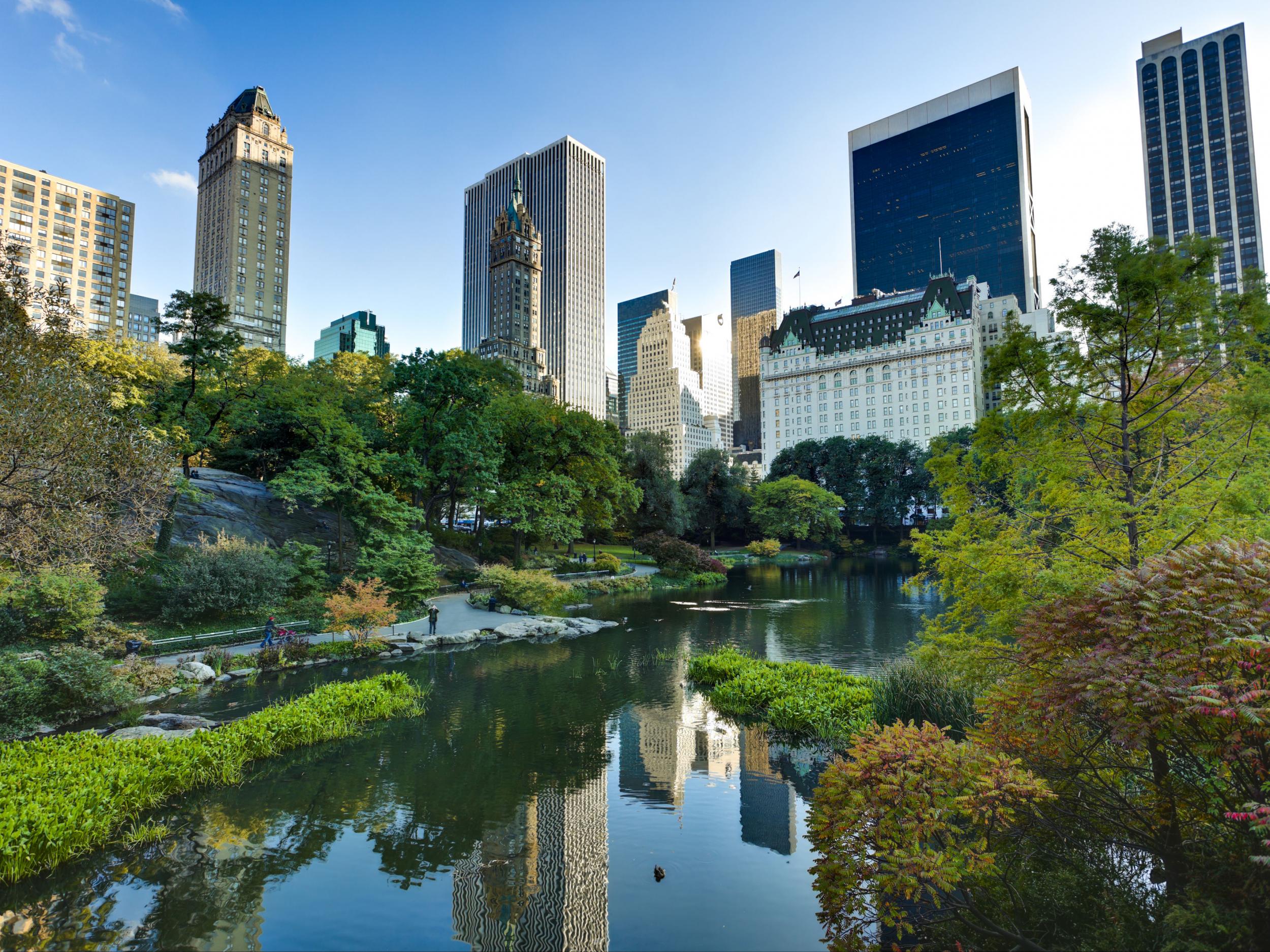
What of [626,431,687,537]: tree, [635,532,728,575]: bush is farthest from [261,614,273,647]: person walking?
[626,431,687,537]: tree

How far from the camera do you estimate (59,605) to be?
1678cm

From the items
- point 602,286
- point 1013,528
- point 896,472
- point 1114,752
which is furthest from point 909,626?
point 602,286

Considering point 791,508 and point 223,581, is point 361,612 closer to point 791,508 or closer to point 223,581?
point 223,581

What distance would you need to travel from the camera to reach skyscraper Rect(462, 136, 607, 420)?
6683 inches

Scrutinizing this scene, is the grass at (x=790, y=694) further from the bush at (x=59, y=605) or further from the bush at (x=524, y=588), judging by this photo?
the bush at (x=59, y=605)

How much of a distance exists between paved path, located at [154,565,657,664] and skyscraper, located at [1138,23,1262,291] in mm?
144396

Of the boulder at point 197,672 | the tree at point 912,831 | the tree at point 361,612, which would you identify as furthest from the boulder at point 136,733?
the tree at point 912,831

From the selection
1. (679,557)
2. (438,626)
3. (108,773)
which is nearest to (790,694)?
(108,773)

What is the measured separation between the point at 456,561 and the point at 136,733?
23.9 m

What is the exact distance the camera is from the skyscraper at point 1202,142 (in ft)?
380

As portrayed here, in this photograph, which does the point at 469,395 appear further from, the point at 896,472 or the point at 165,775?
the point at 896,472

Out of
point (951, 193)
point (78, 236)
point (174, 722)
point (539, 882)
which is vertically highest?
point (951, 193)

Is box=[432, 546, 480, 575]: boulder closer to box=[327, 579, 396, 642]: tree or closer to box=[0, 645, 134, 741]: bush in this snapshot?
box=[327, 579, 396, 642]: tree

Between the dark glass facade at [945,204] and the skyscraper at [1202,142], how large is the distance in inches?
973
